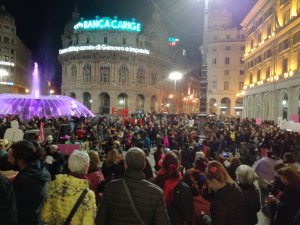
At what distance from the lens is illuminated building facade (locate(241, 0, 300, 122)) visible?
33906mm

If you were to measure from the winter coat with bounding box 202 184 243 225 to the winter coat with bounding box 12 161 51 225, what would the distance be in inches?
90.5

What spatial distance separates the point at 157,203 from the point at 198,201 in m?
2.26

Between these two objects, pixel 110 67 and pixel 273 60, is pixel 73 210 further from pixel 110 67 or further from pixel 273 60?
pixel 110 67

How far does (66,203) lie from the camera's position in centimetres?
376

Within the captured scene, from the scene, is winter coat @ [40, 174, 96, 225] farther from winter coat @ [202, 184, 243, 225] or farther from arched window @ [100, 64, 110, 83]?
arched window @ [100, 64, 110, 83]

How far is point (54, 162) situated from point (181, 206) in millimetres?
4569

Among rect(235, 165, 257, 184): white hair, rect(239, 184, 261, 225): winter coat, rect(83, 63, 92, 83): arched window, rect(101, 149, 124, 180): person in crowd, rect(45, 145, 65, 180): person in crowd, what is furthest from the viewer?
rect(83, 63, 92, 83): arched window

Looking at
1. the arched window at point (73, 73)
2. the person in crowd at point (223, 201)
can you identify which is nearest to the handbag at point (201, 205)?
the person in crowd at point (223, 201)

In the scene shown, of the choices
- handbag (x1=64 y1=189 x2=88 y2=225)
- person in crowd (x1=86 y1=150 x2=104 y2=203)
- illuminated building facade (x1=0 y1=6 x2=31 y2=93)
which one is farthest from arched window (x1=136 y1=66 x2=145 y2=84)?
handbag (x1=64 y1=189 x2=88 y2=225)

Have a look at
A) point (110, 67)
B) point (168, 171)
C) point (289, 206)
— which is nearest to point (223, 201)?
point (168, 171)

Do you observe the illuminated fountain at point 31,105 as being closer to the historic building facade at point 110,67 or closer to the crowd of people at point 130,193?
the crowd of people at point 130,193

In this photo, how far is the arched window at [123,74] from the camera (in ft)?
221

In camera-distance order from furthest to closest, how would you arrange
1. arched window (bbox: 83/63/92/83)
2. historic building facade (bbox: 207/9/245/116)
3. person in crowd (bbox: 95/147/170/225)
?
historic building facade (bbox: 207/9/245/116)
arched window (bbox: 83/63/92/83)
person in crowd (bbox: 95/147/170/225)

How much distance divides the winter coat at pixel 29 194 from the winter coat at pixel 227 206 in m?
2.30
